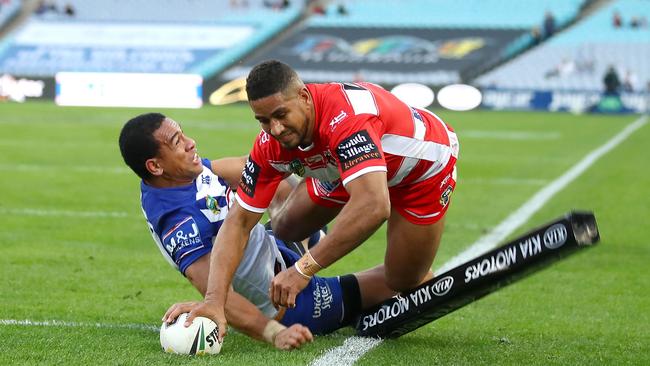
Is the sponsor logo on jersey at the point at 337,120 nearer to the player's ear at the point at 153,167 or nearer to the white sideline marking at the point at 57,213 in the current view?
the player's ear at the point at 153,167

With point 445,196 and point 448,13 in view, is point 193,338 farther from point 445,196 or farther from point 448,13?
point 448,13

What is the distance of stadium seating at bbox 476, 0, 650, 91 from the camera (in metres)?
42.6

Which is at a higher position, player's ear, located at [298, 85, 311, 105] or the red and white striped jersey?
player's ear, located at [298, 85, 311, 105]

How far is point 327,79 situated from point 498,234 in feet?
110

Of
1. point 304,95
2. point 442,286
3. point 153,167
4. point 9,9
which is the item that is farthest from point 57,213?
point 9,9

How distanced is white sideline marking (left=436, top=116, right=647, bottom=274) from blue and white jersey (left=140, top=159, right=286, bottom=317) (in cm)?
239

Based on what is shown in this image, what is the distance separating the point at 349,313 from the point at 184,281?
208 cm

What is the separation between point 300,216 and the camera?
22.7 ft

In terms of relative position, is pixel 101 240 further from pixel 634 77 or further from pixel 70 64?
pixel 70 64

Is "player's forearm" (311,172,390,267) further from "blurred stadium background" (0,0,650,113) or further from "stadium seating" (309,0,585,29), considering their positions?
"stadium seating" (309,0,585,29)

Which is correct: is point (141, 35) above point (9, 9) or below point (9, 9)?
above

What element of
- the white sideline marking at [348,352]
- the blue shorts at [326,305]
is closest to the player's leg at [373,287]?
the blue shorts at [326,305]

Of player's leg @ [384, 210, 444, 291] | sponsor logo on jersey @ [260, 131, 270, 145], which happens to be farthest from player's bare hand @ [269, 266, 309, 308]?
player's leg @ [384, 210, 444, 291]

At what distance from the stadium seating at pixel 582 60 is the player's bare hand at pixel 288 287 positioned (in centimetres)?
3618
